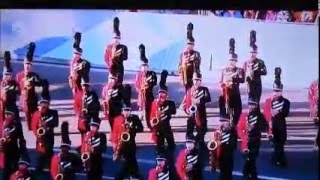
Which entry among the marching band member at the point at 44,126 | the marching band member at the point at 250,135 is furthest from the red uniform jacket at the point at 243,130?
the marching band member at the point at 44,126

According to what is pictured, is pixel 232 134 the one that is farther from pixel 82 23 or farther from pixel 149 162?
pixel 82 23

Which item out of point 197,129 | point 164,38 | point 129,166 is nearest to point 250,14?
point 164,38

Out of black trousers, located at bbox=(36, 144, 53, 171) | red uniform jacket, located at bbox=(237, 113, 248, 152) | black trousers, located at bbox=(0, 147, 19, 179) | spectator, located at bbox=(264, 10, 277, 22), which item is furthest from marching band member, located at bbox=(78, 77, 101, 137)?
spectator, located at bbox=(264, 10, 277, 22)

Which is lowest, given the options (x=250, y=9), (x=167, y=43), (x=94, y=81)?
(x=94, y=81)

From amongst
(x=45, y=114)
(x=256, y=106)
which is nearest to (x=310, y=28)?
(x=256, y=106)

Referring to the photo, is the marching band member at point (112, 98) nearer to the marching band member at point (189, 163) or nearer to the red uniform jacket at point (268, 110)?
the marching band member at point (189, 163)

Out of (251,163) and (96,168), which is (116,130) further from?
(251,163)
